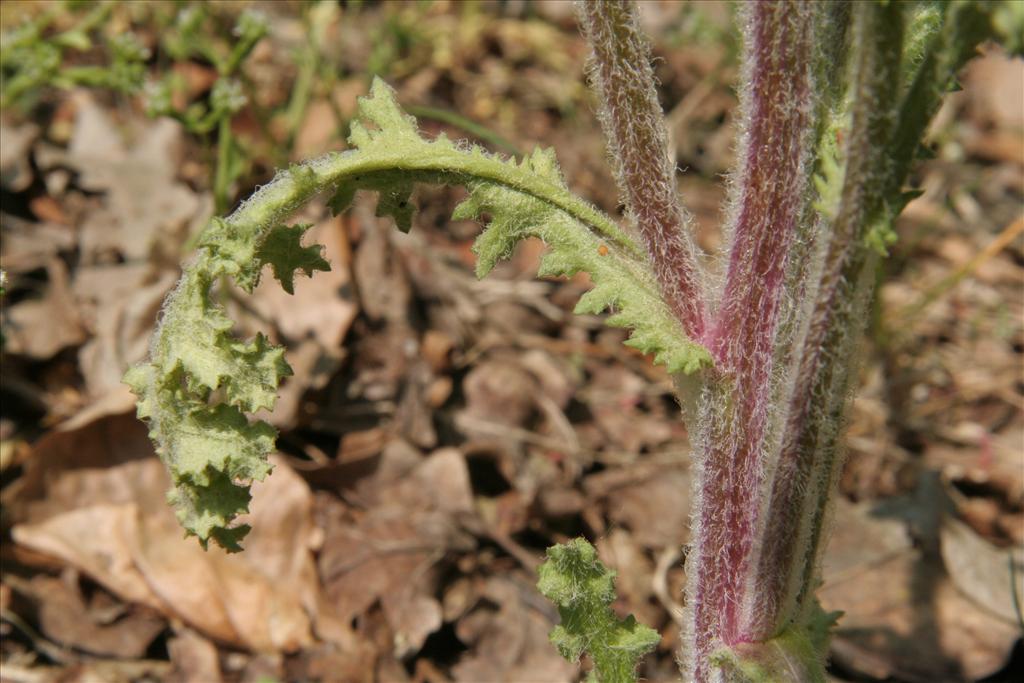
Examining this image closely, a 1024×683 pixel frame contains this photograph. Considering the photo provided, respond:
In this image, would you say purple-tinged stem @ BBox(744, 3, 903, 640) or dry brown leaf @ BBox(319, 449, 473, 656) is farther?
dry brown leaf @ BBox(319, 449, 473, 656)

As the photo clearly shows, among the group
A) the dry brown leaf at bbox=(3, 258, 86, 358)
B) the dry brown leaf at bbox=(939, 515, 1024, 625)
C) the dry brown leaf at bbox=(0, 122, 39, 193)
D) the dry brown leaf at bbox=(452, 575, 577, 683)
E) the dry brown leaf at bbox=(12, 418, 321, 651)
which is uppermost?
the dry brown leaf at bbox=(0, 122, 39, 193)

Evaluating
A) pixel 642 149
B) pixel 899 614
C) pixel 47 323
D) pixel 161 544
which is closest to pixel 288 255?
pixel 642 149

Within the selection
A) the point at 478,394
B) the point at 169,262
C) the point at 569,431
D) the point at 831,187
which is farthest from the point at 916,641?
the point at 169,262

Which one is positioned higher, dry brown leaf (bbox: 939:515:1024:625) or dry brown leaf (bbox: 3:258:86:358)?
dry brown leaf (bbox: 3:258:86:358)

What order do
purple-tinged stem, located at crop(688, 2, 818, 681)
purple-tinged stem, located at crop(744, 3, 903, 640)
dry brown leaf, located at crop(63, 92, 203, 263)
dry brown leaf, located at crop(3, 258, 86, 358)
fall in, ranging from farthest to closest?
1. dry brown leaf, located at crop(63, 92, 203, 263)
2. dry brown leaf, located at crop(3, 258, 86, 358)
3. purple-tinged stem, located at crop(688, 2, 818, 681)
4. purple-tinged stem, located at crop(744, 3, 903, 640)

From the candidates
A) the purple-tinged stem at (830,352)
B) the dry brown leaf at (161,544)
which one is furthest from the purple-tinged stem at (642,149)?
the dry brown leaf at (161,544)

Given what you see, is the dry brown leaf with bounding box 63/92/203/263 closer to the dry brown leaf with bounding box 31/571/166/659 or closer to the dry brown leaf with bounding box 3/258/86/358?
the dry brown leaf with bounding box 3/258/86/358

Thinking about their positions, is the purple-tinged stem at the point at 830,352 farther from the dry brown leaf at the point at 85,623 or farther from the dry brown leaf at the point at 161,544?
the dry brown leaf at the point at 85,623

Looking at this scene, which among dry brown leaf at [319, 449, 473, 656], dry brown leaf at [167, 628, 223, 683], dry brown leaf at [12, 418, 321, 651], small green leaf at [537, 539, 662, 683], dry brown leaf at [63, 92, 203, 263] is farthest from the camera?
dry brown leaf at [63, 92, 203, 263]

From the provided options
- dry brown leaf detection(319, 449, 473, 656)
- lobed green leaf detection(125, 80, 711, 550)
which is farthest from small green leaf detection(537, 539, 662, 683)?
dry brown leaf detection(319, 449, 473, 656)
